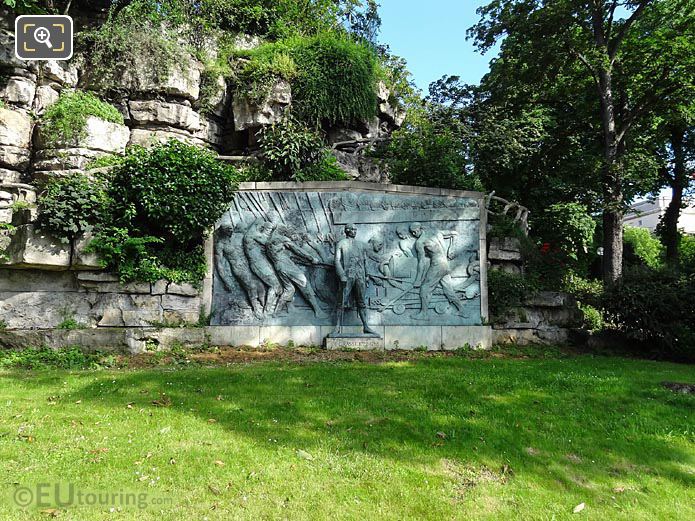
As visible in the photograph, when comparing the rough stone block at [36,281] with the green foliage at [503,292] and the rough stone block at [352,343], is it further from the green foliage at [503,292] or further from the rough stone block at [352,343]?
the green foliage at [503,292]

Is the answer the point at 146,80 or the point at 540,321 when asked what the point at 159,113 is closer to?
the point at 146,80

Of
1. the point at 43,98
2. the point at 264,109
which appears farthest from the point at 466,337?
the point at 43,98

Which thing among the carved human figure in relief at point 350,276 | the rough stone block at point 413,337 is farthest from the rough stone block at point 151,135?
the rough stone block at point 413,337

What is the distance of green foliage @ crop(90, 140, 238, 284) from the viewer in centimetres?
905

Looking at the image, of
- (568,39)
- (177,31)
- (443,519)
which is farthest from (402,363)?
(177,31)

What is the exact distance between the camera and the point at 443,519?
323cm

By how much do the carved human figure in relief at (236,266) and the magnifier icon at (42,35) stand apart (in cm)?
527

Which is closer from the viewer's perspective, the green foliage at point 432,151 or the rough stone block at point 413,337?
the rough stone block at point 413,337

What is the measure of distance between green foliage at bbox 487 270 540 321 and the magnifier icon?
900 cm

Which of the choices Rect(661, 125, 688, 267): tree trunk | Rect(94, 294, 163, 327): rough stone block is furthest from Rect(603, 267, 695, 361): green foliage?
Rect(94, 294, 163, 327): rough stone block

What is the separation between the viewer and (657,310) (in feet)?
33.4

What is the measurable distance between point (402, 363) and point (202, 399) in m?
3.95

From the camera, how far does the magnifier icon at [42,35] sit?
206 inches

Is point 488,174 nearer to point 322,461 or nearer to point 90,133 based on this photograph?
point 90,133
